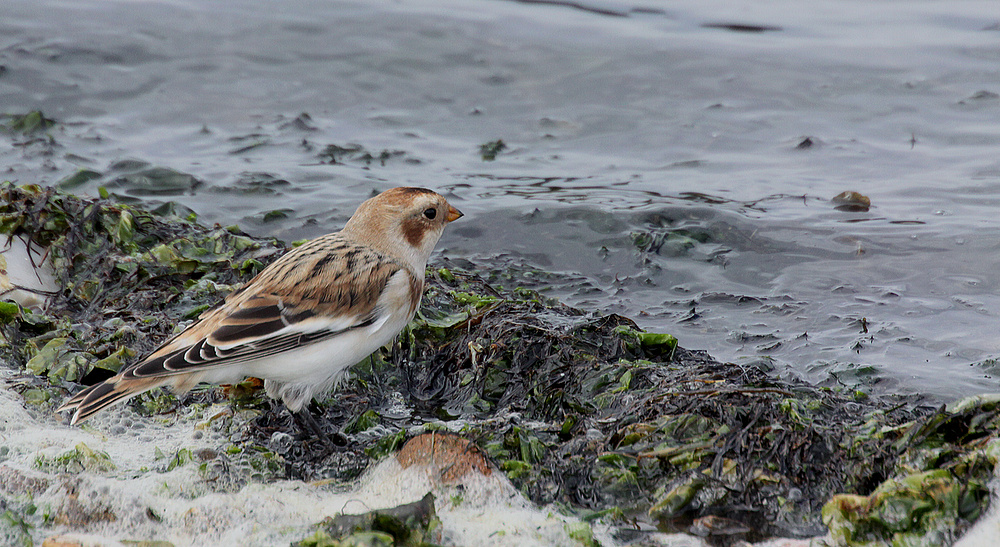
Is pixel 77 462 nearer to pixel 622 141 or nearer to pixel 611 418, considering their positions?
pixel 611 418

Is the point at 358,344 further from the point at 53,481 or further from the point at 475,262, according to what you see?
the point at 475,262

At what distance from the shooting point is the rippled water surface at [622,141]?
18.8ft

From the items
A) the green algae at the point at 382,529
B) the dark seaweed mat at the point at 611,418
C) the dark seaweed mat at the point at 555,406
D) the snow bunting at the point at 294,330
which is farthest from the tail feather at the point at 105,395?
the green algae at the point at 382,529

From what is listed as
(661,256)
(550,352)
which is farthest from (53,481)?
(661,256)

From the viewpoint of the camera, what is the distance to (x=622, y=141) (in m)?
8.66

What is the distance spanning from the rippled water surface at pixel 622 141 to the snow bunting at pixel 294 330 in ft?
6.33

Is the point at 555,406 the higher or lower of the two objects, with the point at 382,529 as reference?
lower

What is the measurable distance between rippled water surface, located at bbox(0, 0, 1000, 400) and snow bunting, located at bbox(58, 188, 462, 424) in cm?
193

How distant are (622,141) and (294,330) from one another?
5364 mm

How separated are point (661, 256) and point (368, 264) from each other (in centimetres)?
276

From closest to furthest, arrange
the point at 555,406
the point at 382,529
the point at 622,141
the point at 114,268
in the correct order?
the point at 382,529 → the point at 555,406 → the point at 114,268 → the point at 622,141

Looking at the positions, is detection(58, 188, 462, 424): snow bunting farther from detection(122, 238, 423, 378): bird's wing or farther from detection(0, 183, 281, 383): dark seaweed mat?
detection(0, 183, 281, 383): dark seaweed mat

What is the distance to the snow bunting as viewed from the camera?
3689 mm

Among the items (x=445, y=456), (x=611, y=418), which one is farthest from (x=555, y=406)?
(x=445, y=456)
